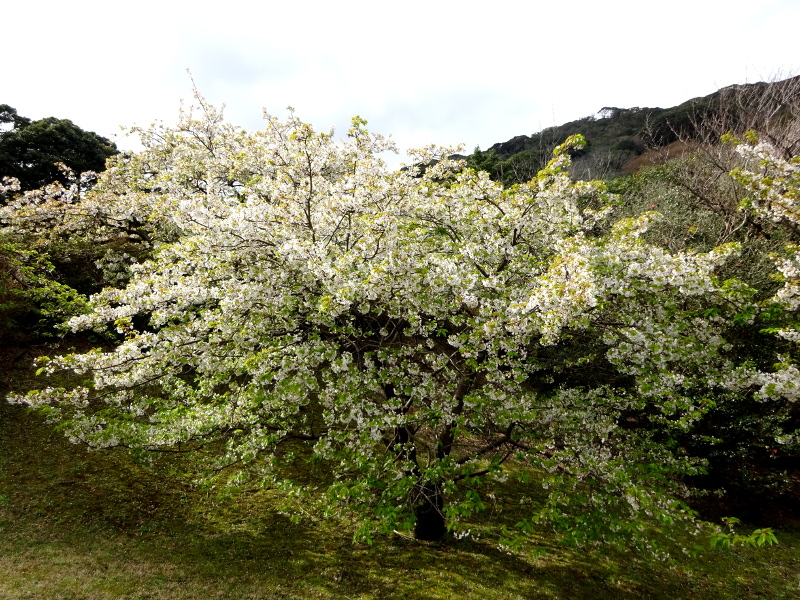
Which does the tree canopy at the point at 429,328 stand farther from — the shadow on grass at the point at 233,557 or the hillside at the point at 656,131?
the hillside at the point at 656,131

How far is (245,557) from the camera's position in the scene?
26.6 ft

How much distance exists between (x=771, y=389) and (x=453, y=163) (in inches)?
302

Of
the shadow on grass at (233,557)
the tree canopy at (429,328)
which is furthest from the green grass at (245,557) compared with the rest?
the tree canopy at (429,328)

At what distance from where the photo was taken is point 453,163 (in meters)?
10.2

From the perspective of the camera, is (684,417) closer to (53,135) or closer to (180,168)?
(180,168)

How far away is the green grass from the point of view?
23.7 ft

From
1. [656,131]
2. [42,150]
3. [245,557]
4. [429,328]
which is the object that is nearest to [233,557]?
[245,557]

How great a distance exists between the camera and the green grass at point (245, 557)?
7.22 metres

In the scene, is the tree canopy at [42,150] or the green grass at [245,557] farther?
the tree canopy at [42,150]

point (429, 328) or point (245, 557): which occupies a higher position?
point (429, 328)

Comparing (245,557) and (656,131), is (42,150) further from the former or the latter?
(656,131)

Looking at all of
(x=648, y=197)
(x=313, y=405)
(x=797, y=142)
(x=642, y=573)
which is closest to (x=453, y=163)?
(x=313, y=405)

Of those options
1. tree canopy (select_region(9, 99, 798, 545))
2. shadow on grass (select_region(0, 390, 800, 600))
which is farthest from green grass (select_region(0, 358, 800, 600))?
tree canopy (select_region(9, 99, 798, 545))

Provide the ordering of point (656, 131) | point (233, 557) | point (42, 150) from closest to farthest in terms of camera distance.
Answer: point (233, 557) < point (42, 150) < point (656, 131)
